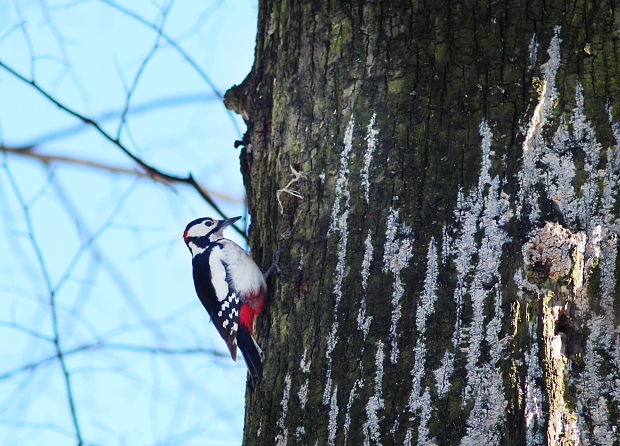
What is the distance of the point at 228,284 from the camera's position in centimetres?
383

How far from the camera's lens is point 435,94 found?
7.14ft

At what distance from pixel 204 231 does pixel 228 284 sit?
0.87 m

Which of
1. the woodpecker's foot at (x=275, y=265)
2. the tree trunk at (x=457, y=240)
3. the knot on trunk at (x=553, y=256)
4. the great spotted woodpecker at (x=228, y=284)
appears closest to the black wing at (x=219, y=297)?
the great spotted woodpecker at (x=228, y=284)

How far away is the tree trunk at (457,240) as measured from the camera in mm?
1888

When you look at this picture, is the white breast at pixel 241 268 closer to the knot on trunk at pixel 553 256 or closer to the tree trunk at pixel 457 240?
the tree trunk at pixel 457 240

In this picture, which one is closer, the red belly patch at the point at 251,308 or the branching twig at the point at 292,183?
the branching twig at the point at 292,183

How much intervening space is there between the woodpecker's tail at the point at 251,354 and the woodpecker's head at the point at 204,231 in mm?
1113

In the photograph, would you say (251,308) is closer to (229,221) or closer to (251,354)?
(251,354)

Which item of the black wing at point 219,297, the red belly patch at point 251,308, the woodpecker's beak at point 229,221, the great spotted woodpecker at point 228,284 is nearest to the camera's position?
the red belly patch at point 251,308

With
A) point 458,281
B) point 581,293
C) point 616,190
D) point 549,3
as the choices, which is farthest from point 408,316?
point 549,3

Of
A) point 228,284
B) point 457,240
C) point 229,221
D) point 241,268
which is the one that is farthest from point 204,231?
point 457,240

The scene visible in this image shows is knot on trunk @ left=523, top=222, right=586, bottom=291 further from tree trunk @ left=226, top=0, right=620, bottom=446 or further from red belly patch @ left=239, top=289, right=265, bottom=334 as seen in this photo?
red belly patch @ left=239, top=289, right=265, bottom=334

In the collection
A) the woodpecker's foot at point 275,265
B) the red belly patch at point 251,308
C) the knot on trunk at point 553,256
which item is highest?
the red belly patch at point 251,308

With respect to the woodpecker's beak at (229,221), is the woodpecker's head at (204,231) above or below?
above
